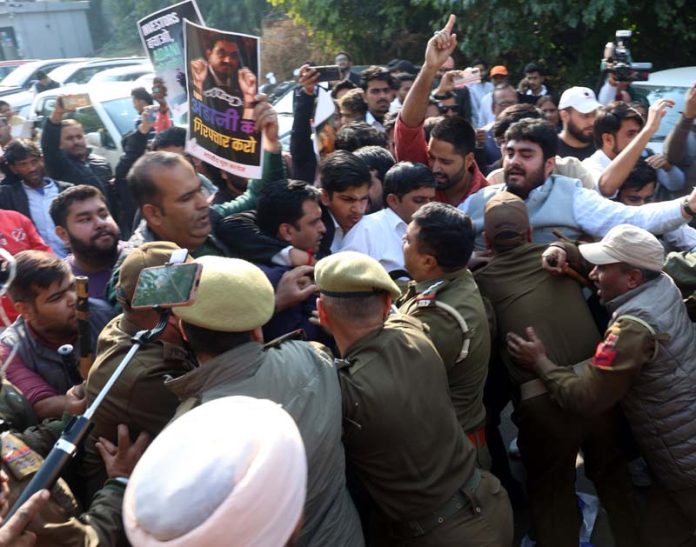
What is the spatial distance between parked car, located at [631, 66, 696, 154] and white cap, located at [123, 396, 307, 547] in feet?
21.4

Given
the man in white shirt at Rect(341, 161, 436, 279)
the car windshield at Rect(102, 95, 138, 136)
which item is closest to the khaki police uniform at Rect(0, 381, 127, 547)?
the man in white shirt at Rect(341, 161, 436, 279)

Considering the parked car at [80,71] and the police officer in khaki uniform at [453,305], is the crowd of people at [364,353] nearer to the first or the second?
the police officer in khaki uniform at [453,305]

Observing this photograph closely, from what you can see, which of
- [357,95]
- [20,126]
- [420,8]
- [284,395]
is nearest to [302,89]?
[357,95]

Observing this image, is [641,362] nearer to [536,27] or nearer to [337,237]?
[337,237]

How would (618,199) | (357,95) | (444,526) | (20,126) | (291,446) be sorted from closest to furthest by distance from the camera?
(291,446), (444,526), (618,199), (357,95), (20,126)

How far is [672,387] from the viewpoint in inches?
121

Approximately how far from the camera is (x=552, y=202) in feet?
12.3

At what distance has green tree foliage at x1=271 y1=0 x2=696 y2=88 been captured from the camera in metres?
10.8

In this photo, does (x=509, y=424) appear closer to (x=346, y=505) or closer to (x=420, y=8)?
(x=346, y=505)

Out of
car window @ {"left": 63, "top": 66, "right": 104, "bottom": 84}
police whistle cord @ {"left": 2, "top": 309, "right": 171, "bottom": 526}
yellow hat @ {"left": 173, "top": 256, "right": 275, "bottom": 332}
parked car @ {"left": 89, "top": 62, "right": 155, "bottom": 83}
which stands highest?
yellow hat @ {"left": 173, "top": 256, "right": 275, "bottom": 332}

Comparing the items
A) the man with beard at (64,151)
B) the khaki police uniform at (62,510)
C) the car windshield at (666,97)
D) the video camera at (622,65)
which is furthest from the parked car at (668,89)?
the khaki police uniform at (62,510)

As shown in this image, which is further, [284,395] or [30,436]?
[30,436]

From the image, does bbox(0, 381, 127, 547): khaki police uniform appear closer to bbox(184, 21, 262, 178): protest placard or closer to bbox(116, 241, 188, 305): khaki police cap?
bbox(116, 241, 188, 305): khaki police cap

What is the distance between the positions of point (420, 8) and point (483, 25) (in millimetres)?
1871
